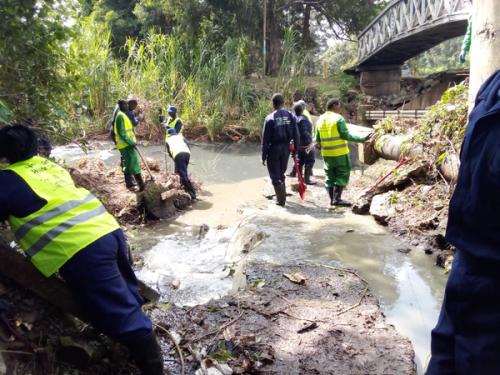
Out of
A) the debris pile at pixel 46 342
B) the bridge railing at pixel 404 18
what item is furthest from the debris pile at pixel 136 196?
the bridge railing at pixel 404 18

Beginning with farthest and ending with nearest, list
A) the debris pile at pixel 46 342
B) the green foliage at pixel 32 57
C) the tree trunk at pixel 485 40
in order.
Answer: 1. the green foliage at pixel 32 57
2. the debris pile at pixel 46 342
3. the tree trunk at pixel 485 40

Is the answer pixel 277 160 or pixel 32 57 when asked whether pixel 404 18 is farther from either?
pixel 32 57

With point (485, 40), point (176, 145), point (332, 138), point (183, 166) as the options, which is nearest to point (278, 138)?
point (332, 138)

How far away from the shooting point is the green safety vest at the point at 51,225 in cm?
212

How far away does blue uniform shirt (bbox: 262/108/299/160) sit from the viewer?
21.7 feet

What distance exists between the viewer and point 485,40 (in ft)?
6.49

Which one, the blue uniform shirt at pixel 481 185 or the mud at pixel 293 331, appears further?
the mud at pixel 293 331

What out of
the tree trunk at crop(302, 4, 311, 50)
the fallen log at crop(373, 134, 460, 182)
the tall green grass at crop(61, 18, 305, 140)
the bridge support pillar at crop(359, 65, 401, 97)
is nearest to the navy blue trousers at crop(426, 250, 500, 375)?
the fallen log at crop(373, 134, 460, 182)

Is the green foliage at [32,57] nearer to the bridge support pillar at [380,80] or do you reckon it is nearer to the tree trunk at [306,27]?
the bridge support pillar at [380,80]

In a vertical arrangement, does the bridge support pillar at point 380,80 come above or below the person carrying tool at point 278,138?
above

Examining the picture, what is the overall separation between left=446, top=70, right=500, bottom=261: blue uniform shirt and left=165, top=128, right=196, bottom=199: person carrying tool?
264 inches

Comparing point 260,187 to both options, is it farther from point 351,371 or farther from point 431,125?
point 351,371

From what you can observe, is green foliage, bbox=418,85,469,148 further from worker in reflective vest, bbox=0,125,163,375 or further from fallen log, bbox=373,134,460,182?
worker in reflective vest, bbox=0,125,163,375

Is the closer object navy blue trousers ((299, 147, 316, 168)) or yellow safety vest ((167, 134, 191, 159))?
yellow safety vest ((167, 134, 191, 159))
